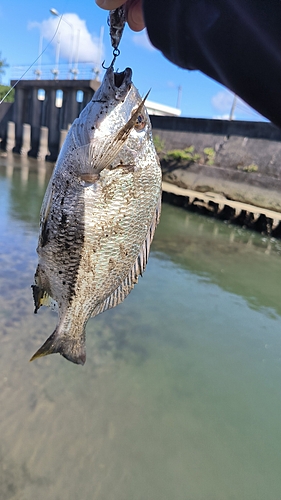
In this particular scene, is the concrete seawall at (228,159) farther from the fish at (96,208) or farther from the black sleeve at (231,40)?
the black sleeve at (231,40)

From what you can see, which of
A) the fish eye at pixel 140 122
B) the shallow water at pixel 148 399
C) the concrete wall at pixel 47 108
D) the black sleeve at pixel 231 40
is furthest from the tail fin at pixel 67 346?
the concrete wall at pixel 47 108

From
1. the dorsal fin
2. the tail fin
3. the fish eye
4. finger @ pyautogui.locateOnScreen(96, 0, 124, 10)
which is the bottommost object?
the tail fin

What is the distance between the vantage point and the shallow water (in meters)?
3.14

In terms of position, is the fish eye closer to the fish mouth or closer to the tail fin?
the fish mouth

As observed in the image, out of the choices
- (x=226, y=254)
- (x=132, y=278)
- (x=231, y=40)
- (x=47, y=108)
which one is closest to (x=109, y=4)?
(x=231, y=40)

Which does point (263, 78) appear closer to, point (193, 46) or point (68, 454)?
point (193, 46)

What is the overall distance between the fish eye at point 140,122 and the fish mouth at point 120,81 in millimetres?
110

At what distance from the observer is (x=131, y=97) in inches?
57.6

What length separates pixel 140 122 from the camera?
1.50 meters

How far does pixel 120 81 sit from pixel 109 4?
327mm

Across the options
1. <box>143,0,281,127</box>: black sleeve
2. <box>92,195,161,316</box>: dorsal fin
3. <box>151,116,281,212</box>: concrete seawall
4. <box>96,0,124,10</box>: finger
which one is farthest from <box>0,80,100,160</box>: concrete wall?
<box>143,0,281,127</box>: black sleeve

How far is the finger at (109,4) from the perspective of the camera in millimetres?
1143

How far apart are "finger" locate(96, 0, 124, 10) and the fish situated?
0.25 m

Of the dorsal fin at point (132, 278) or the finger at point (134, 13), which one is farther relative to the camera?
the dorsal fin at point (132, 278)
